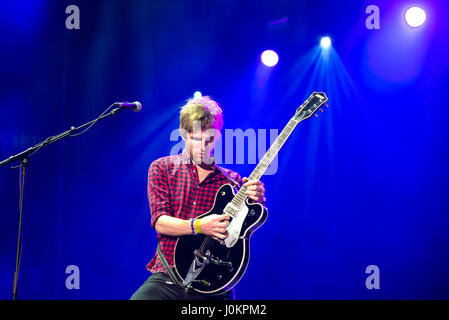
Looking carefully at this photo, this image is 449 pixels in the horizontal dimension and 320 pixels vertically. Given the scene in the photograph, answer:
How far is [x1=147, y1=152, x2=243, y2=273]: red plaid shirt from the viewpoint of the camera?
2664 millimetres

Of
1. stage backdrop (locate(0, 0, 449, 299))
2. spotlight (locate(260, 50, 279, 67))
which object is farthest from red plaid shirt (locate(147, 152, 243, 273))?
spotlight (locate(260, 50, 279, 67))

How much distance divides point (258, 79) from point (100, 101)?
5.91 ft

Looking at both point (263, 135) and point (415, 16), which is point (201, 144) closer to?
point (263, 135)

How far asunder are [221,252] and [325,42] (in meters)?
3.02

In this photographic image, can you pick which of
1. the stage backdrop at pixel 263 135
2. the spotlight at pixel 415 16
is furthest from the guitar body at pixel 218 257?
the spotlight at pixel 415 16

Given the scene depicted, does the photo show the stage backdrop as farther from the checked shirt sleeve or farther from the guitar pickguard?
the guitar pickguard

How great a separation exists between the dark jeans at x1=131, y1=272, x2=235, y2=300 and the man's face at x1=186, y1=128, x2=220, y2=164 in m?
0.82

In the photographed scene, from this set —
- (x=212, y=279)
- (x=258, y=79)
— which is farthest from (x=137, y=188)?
(x=212, y=279)

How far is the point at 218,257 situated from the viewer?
8.18ft

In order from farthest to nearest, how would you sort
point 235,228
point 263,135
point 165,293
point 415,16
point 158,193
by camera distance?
point 263,135
point 415,16
point 158,193
point 235,228
point 165,293

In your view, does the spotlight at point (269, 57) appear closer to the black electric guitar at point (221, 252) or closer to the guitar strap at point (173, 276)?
the black electric guitar at point (221, 252)

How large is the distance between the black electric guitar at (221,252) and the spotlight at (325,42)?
8.64 feet

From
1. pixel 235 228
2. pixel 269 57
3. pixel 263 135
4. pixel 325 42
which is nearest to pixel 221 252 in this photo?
pixel 235 228

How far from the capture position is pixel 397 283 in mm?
4344
